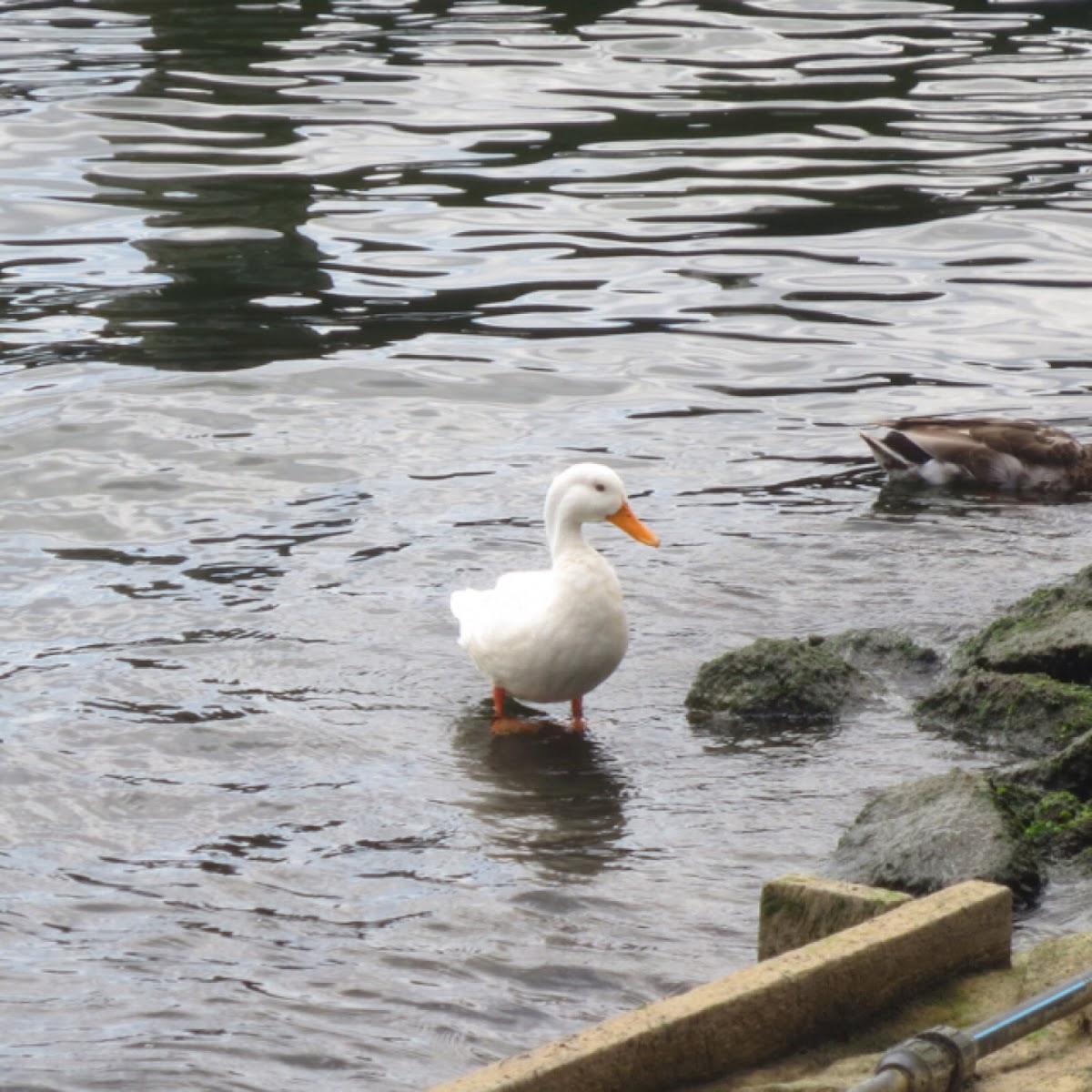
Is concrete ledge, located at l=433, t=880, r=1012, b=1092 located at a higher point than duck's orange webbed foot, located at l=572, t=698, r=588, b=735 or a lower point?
higher

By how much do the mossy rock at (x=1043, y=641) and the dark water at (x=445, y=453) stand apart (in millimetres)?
477

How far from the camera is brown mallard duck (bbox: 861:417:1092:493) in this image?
10727 millimetres

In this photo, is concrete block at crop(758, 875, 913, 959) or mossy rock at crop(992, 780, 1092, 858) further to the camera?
mossy rock at crop(992, 780, 1092, 858)

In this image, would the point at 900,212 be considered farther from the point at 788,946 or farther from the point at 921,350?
the point at 788,946

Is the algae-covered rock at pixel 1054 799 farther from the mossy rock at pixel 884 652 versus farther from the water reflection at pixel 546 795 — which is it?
the mossy rock at pixel 884 652

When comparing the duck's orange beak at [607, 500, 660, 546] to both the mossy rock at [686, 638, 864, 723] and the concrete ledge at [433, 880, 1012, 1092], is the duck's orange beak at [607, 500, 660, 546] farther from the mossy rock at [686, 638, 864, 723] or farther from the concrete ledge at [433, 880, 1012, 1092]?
the concrete ledge at [433, 880, 1012, 1092]

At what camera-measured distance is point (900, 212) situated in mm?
16188

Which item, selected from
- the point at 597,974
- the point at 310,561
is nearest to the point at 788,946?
the point at 597,974

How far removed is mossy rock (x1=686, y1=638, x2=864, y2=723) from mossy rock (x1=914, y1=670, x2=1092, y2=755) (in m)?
0.35

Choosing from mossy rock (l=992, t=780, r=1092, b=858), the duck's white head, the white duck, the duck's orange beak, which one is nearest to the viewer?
mossy rock (l=992, t=780, r=1092, b=858)

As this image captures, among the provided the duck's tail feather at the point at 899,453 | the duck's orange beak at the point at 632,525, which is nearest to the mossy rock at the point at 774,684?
the duck's orange beak at the point at 632,525

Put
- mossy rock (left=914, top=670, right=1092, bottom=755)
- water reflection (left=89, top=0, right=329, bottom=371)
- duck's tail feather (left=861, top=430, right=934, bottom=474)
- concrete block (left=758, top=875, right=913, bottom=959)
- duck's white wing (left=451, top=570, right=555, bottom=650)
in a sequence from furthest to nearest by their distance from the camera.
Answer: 1. water reflection (left=89, top=0, right=329, bottom=371)
2. duck's tail feather (left=861, top=430, right=934, bottom=474)
3. duck's white wing (left=451, top=570, right=555, bottom=650)
4. mossy rock (left=914, top=670, right=1092, bottom=755)
5. concrete block (left=758, top=875, right=913, bottom=959)

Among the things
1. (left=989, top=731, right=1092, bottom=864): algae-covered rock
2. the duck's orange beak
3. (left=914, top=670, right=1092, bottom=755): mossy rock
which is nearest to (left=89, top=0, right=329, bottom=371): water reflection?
the duck's orange beak

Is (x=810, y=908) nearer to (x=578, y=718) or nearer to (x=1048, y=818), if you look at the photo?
(x=1048, y=818)
